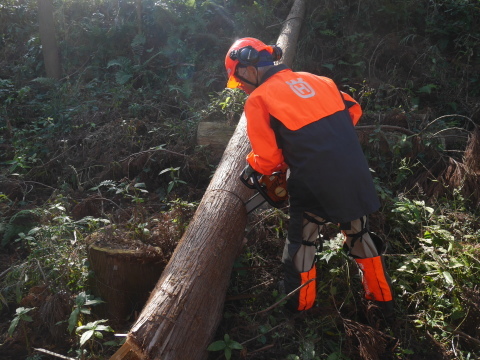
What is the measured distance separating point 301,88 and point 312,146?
A: 516 millimetres

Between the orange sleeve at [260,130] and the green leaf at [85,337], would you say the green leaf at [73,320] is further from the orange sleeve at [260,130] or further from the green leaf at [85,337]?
the orange sleeve at [260,130]

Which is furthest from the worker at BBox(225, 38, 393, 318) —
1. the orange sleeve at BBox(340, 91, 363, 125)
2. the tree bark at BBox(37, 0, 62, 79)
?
the tree bark at BBox(37, 0, 62, 79)

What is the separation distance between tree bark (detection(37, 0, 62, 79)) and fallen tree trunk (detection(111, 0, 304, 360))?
19.4ft

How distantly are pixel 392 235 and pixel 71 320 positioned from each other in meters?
3.22

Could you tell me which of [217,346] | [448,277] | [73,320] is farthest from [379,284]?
[73,320]

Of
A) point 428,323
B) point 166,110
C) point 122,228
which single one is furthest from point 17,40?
point 428,323

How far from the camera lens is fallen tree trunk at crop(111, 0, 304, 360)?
288cm

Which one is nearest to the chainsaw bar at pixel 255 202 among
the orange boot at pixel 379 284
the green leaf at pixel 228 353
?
the orange boot at pixel 379 284

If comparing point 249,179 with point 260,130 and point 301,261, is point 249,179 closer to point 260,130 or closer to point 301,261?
point 260,130

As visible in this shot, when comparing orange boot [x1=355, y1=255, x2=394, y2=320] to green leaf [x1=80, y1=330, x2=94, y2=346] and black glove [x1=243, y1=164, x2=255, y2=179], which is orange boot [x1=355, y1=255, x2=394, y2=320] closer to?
black glove [x1=243, y1=164, x2=255, y2=179]

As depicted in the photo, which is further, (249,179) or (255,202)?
(255,202)

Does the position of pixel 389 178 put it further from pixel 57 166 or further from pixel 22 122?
pixel 22 122

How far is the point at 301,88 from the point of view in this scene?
3.36 m

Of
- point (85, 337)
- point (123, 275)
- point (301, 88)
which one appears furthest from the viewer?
point (123, 275)
